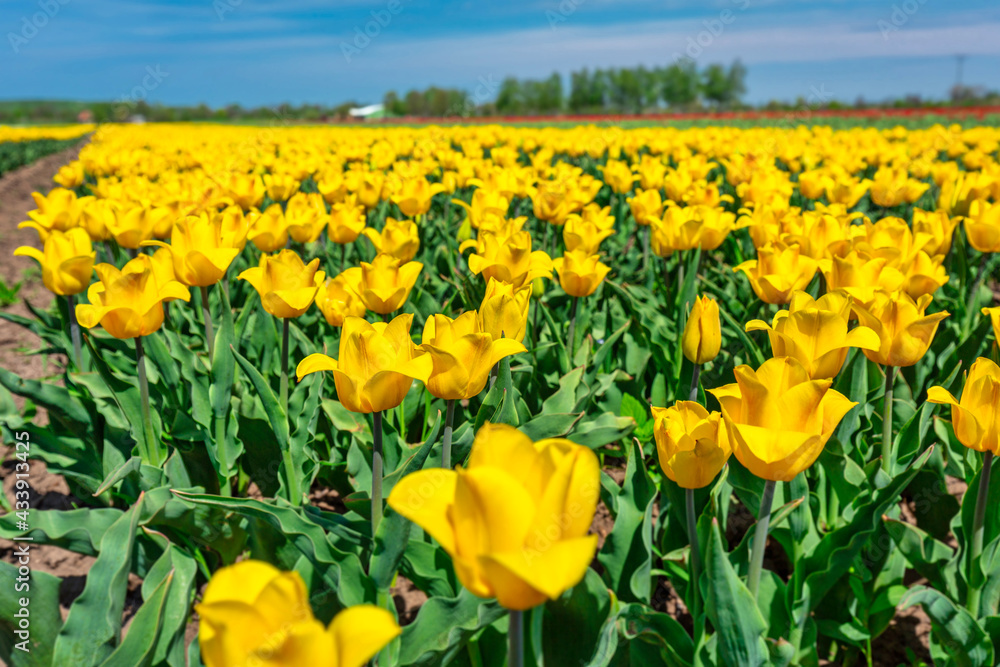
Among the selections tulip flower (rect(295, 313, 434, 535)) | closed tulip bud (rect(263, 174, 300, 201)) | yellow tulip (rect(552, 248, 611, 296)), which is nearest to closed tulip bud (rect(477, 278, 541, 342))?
tulip flower (rect(295, 313, 434, 535))

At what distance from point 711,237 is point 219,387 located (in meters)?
2.29

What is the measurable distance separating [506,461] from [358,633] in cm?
29

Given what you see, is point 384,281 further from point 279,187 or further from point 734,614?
point 279,187

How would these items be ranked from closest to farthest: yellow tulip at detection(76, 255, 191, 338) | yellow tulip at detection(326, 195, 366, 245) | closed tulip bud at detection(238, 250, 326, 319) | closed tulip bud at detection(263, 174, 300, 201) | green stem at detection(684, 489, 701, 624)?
green stem at detection(684, 489, 701, 624) < yellow tulip at detection(76, 255, 191, 338) < closed tulip bud at detection(238, 250, 326, 319) < yellow tulip at detection(326, 195, 366, 245) < closed tulip bud at detection(263, 174, 300, 201)

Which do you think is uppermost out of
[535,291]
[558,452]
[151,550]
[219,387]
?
[558,452]

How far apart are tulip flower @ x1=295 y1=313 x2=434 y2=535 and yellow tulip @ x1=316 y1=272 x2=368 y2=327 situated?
2.44ft

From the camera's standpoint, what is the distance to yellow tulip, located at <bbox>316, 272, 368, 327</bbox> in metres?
2.26

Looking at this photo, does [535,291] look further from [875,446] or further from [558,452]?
[558,452]

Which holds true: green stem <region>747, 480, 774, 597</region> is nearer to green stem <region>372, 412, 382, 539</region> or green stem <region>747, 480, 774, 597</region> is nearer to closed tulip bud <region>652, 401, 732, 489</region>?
closed tulip bud <region>652, 401, 732, 489</region>

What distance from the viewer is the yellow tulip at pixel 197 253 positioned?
7.97ft

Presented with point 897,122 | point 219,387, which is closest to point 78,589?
point 219,387

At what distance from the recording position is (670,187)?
4855 millimetres

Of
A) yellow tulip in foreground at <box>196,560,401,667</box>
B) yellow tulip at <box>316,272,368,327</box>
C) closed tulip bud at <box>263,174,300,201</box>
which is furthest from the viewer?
closed tulip bud at <box>263,174,300,201</box>

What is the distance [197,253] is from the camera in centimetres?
240
